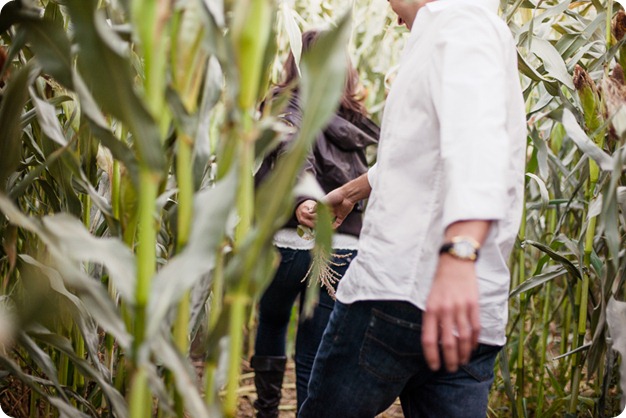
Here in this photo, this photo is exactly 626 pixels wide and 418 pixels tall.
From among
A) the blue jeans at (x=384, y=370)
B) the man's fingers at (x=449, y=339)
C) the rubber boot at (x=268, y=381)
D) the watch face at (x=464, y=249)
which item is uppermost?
the watch face at (x=464, y=249)

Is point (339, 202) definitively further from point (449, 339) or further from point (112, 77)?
point (112, 77)

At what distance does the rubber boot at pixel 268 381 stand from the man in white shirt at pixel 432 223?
93 centimetres

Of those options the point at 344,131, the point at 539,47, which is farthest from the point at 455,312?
the point at 344,131

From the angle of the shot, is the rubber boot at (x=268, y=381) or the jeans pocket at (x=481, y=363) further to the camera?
the rubber boot at (x=268, y=381)

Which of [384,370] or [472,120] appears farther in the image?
[384,370]

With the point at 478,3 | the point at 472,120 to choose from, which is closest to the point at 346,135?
the point at 478,3

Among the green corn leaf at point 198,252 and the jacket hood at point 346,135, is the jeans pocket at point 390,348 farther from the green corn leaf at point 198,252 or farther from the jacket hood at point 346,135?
the jacket hood at point 346,135

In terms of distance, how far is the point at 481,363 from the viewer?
37.3 inches

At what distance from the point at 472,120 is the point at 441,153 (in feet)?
0.17

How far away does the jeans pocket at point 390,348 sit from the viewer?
90cm

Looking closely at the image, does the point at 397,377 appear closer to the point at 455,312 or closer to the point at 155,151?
the point at 455,312

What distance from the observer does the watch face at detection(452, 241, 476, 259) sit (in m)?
0.72

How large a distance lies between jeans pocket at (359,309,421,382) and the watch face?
0.65 ft

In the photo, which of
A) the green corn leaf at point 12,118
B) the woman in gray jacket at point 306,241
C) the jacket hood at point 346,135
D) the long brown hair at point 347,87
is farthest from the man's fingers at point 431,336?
the long brown hair at point 347,87
